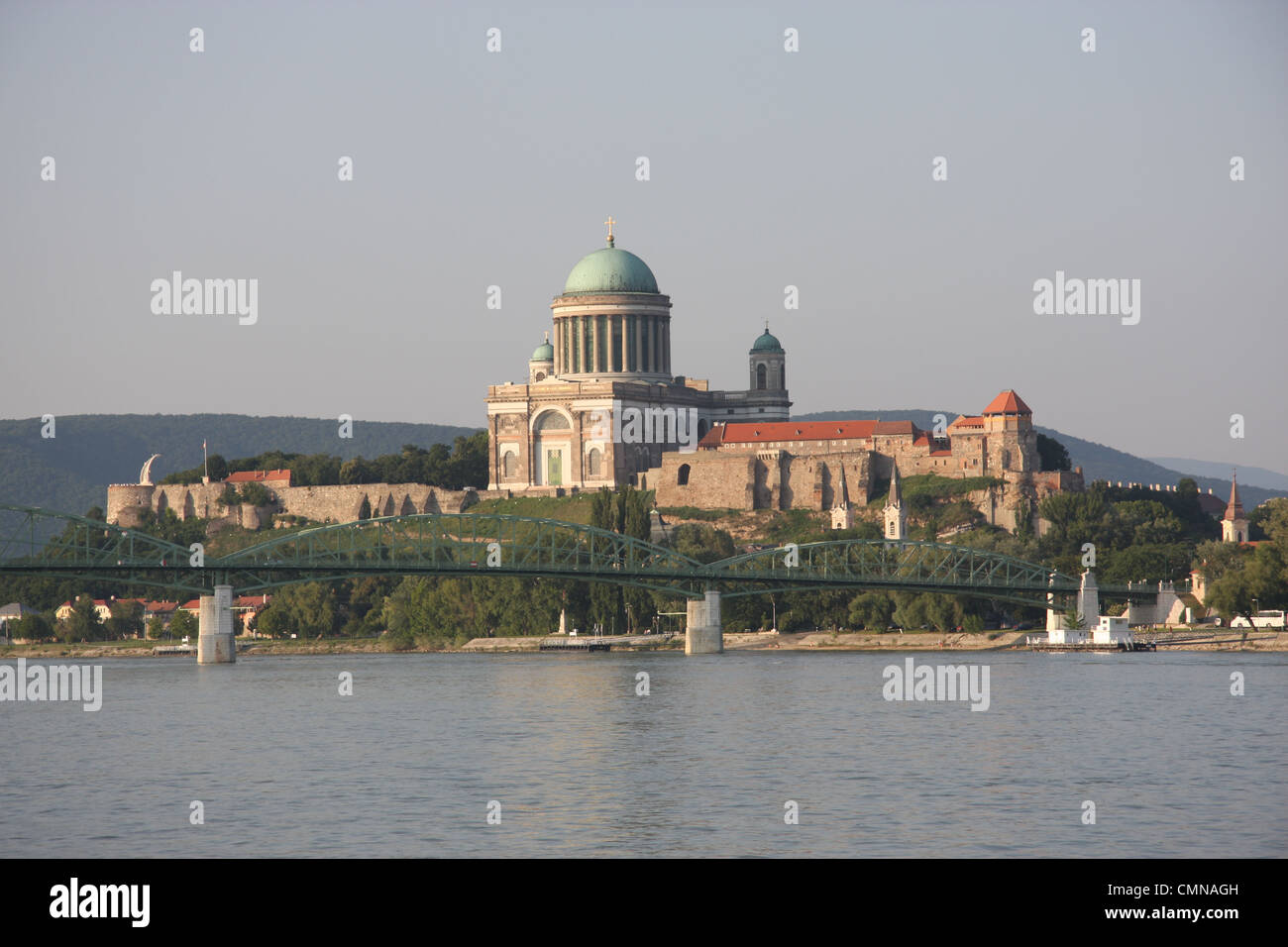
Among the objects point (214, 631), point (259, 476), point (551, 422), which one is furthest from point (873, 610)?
point (259, 476)

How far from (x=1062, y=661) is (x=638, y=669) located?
623 inches

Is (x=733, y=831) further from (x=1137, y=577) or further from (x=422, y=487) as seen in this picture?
(x=422, y=487)

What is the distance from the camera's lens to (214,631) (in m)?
84.6

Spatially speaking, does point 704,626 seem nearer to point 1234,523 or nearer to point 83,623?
point 1234,523

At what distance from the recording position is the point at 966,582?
278 feet

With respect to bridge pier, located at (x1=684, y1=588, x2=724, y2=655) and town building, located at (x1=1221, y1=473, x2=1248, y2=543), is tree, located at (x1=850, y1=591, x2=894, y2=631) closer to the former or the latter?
bridge pier, located at (x1=684, y1=588, x2=724, y2=655)

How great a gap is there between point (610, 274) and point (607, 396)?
11.4 metres

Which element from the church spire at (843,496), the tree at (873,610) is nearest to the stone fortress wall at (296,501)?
the church spire at (843,496)

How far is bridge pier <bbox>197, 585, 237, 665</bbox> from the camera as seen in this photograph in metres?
84.2

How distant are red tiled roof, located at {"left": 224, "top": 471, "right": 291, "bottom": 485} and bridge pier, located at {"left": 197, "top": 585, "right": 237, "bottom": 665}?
4592 centimetres

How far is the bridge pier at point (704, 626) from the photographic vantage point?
85062 millimetres

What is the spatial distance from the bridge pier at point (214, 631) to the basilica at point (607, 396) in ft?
121

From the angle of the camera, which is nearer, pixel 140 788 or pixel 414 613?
pixel 140 788
